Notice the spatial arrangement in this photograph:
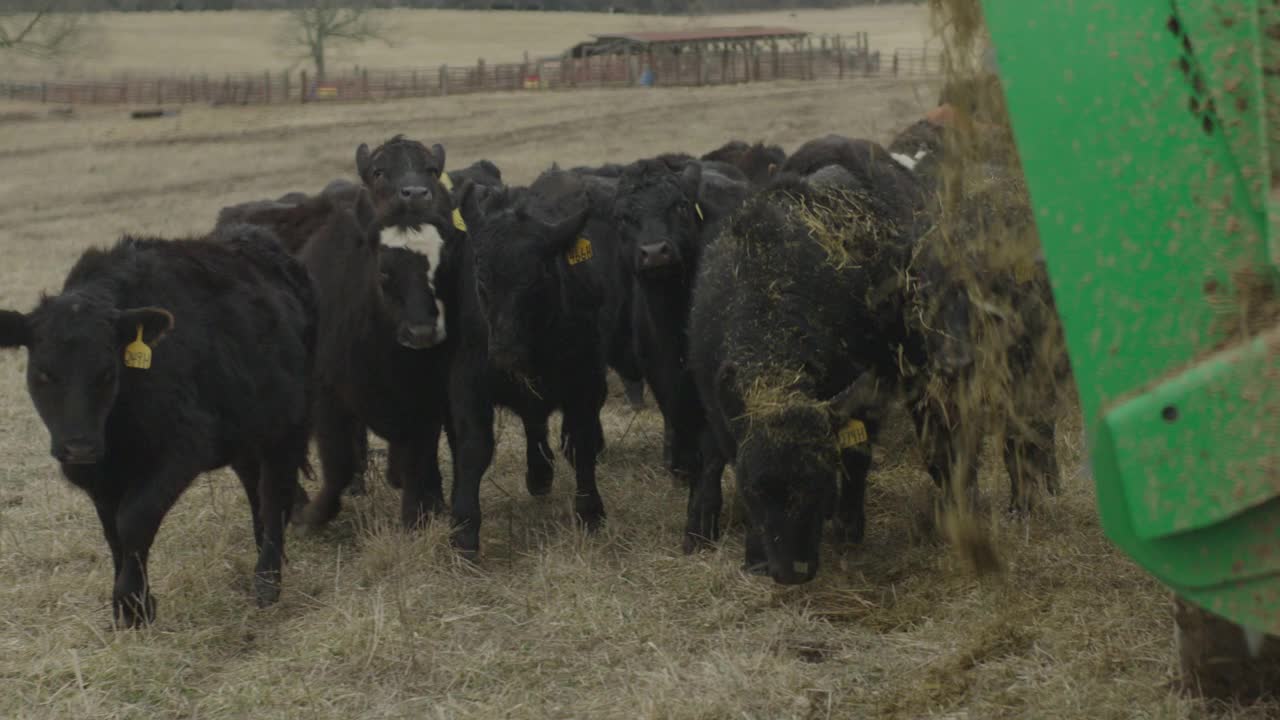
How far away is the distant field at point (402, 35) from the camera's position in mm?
58750

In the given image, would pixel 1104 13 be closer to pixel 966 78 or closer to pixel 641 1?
pixel 966 78

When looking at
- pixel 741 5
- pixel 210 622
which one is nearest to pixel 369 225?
pixel 210 622

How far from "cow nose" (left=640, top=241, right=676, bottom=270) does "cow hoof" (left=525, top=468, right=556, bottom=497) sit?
139 centimetres

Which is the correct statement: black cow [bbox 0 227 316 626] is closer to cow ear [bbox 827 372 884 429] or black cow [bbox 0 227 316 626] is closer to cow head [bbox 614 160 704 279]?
cow head [bbox 614 160 704 279]

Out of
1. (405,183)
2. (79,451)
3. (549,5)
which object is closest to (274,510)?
(79,451)

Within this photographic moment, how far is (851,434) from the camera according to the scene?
5.63 m

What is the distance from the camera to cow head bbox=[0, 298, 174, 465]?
5301 mm

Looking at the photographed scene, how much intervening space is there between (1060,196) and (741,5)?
81.7m

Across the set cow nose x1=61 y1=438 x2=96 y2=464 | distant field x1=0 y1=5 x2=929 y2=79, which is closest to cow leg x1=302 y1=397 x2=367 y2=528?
cow nose x1=61 y1=438 x2=96 y2=464

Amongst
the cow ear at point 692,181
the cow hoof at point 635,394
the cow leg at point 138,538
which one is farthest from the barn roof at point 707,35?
the cow leg at point 138,538

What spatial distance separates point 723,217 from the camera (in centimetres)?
718

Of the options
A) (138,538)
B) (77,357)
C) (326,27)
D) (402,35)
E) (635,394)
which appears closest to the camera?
(77,357)

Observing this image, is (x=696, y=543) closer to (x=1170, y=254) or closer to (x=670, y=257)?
(x=670, y=257)

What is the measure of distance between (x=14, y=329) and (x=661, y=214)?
325 centimetres
